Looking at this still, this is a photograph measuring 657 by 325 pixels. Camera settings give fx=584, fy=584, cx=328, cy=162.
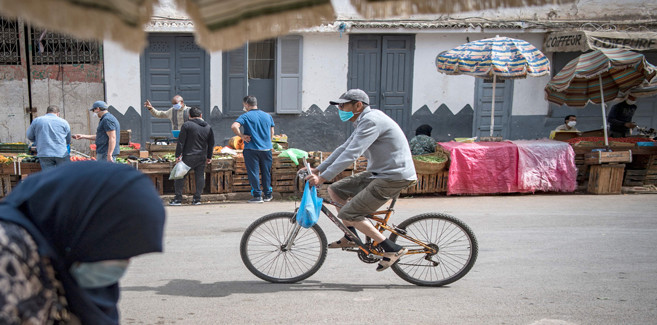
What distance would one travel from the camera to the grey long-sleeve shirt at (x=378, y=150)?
5.45 meters

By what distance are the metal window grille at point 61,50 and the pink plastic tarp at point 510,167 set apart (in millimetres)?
8835

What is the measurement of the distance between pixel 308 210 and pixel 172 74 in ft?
32.9

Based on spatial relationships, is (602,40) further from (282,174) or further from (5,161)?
(5,161)

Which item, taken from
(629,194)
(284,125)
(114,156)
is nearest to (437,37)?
(284,125)

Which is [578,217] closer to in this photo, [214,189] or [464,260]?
[464,260]

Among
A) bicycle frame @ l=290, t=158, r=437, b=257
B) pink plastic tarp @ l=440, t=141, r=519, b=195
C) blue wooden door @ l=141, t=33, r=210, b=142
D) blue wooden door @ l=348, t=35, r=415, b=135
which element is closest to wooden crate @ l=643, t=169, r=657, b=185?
pink plastic tarp @ l=440, t=141, r=519, b=195

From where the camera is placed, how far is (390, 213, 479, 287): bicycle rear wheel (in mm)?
5820

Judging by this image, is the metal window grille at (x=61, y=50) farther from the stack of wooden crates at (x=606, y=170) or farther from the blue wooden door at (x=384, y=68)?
the stack of wooden crates at (x=606, y=170)

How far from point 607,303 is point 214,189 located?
279 inches

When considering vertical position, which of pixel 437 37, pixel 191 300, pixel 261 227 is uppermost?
pixel 437 37

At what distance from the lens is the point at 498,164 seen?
1109 cm

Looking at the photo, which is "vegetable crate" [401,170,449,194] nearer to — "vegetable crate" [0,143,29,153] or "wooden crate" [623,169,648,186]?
"wooden crate" [623,169,648,186]

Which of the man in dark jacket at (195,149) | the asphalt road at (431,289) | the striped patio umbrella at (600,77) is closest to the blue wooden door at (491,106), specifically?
the striped patio umbrella at (600,77)

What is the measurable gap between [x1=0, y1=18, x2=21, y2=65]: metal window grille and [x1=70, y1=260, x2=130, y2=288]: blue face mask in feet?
44.1
